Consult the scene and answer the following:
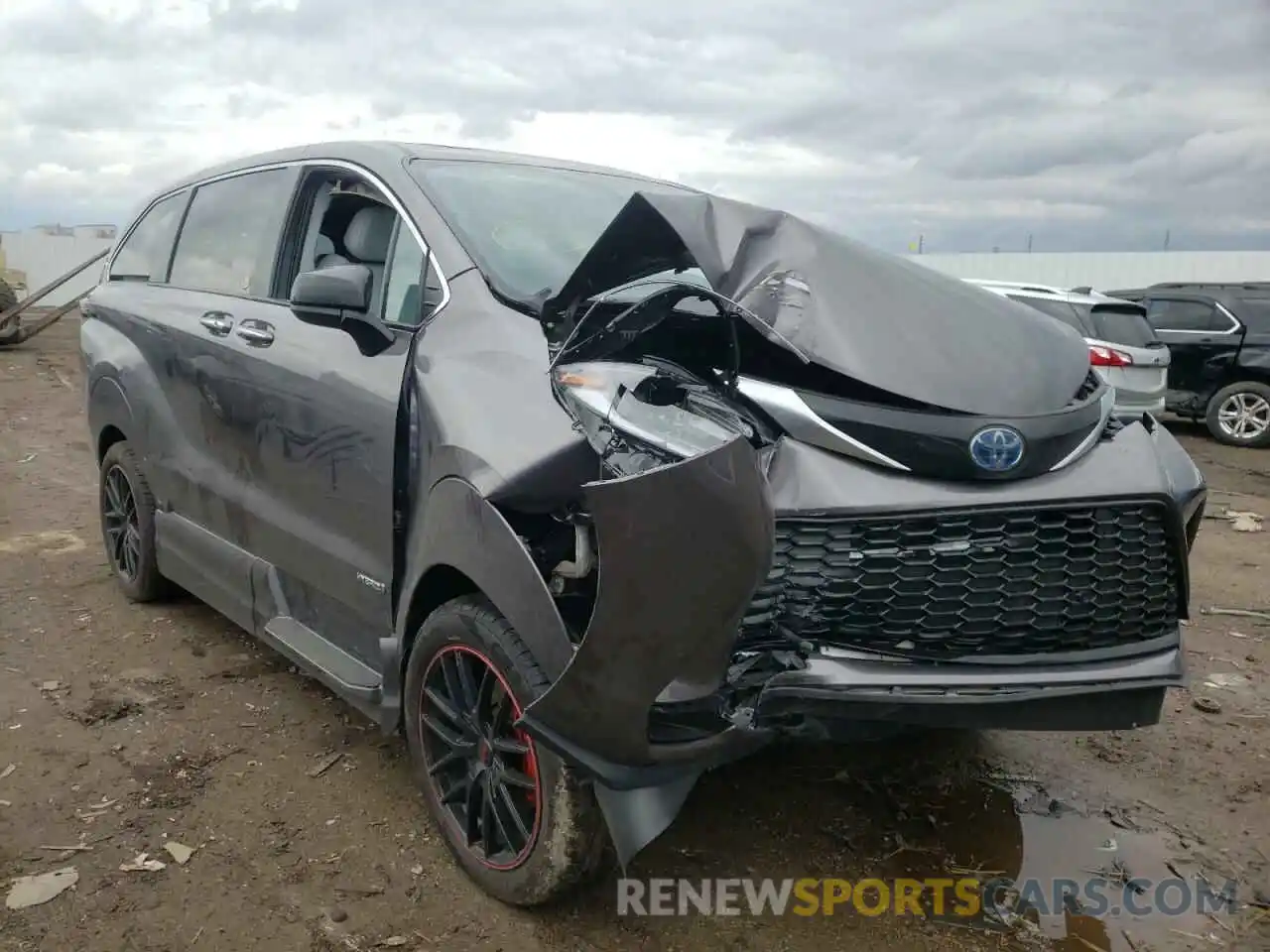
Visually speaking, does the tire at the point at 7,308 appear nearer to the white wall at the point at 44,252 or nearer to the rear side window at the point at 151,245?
the rear side window at the point at 151,245

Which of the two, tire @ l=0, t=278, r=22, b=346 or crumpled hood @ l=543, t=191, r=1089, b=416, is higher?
crumpled hood @ l=543, t=191, r=1089, b=416

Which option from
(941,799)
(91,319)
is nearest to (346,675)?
(941,799)

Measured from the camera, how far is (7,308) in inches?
694

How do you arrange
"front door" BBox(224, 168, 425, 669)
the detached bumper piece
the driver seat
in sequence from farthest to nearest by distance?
the driver seat < "front door" BBox(224, 168, 425, 669) < the detached bumper piece

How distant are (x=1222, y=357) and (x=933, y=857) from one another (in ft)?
35.2

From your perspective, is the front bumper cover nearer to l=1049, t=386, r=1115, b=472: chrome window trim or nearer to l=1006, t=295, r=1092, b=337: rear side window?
l=1049, t=386, r=1115, b=472: chrome window trim

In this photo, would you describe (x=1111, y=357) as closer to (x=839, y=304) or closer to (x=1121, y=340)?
(x=1121, y=340)

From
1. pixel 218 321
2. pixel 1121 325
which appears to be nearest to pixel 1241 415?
pixel 1121 325

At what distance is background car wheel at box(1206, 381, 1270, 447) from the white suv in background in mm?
1602

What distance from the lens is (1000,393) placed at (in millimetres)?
2297

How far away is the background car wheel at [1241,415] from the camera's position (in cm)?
1124

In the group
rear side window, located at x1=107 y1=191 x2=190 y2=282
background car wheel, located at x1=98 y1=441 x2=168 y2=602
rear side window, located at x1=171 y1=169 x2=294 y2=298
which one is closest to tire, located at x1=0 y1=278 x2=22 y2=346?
rear side window, located at x1=107 y1=191 x2=190 y2=282

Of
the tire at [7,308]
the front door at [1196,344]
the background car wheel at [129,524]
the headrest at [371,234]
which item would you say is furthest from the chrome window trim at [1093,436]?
the tire at [7,308]

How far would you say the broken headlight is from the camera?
2105mm
